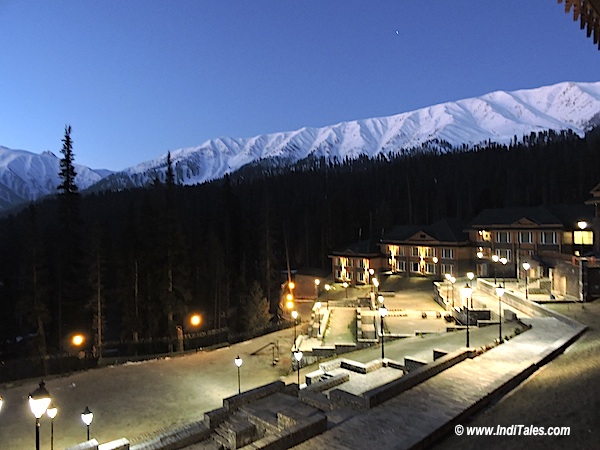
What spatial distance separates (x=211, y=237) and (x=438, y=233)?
105 ft

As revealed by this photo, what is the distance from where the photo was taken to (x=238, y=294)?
5712 cm

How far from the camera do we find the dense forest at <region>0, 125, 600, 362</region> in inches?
1652

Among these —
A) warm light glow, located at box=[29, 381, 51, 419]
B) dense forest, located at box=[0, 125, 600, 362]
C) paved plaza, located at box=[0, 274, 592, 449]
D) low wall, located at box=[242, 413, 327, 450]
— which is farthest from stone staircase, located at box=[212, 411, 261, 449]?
dense forest, located at box=[0, 125, 600, 362]

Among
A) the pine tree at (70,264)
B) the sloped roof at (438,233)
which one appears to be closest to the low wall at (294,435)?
the pine tree at (70,264)

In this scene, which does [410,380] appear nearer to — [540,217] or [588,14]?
[588,14]

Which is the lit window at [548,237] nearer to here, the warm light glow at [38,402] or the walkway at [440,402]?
the walkway at [440,402]

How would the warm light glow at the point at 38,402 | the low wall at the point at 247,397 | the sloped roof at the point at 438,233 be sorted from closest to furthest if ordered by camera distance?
the warm light glow at the point at 38,402 → the low wall at the point at 247,397 → the sloped roof at the point at 438,233

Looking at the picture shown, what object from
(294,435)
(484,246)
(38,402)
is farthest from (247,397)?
(484,246)

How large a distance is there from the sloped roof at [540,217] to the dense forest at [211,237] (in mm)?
23804

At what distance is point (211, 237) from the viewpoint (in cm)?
5950

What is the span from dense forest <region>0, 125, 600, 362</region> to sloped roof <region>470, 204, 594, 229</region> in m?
23.8

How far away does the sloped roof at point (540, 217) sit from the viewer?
49.8 meters

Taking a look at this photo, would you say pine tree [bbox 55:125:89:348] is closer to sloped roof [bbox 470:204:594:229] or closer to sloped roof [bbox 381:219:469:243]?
sloped roof [bbox 381:219:469:243]

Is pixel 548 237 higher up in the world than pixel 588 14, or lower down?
lower down
